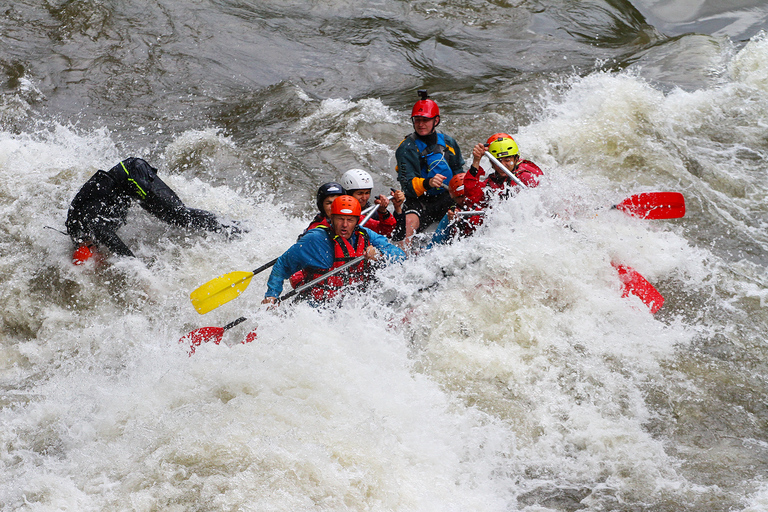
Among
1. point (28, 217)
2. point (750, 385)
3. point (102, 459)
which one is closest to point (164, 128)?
point (28, 217)

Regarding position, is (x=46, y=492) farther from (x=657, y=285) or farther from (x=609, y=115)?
(x=609, y=115)

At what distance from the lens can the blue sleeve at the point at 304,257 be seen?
4996mm

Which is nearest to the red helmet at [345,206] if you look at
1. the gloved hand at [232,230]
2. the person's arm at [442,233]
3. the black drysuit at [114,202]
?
the person's arm at [442,233]

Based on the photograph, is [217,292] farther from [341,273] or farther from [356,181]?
[356,181]

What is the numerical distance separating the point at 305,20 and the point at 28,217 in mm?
6356

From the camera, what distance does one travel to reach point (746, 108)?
26.9ft

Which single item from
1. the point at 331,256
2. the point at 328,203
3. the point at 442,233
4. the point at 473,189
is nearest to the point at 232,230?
the point at 328,203

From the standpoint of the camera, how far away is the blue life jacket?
6.24 metres

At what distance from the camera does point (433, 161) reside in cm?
624

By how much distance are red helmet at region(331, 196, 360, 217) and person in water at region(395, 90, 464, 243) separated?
1.47 m

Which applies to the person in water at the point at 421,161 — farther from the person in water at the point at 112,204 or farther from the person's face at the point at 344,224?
the person in water at the point at 112,204

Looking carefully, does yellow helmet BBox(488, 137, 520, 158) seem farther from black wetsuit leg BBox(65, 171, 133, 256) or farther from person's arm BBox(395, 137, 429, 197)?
black wetsuit leg BBox(65, 171, 133, 256)

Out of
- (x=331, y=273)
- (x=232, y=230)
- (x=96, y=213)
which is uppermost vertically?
(x=331, y=273)

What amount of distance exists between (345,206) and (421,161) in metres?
1.78
